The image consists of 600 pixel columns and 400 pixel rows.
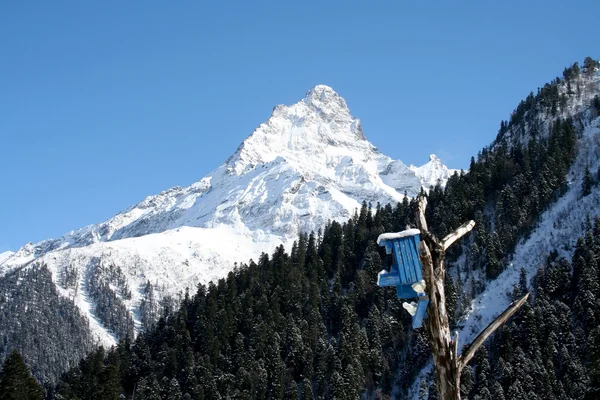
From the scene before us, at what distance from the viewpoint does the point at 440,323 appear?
24.8 ft

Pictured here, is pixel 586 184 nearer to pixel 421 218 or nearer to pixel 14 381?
pixel 14 381

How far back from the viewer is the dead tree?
24.4 ft

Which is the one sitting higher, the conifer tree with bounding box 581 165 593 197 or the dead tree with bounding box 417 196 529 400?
the conifer tree with bounding box 581 165 593 197

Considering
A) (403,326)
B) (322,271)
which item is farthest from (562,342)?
(322,271)

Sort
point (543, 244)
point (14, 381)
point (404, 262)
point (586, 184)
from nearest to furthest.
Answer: point (404, 262), point (14, 381), point (543, 244), point (586, 184)

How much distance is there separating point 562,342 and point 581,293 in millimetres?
9665

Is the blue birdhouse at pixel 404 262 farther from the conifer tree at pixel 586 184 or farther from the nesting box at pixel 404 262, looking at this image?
the conifer tree at pixel 586 184

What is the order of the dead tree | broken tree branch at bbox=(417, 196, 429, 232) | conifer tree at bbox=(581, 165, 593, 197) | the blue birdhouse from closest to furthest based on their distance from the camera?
the dead tree, broken tree branch at bbox=(417, 196, 429, 232), the blue birdhouse, conifer tree at bbox=(581, 165, 593, 197)

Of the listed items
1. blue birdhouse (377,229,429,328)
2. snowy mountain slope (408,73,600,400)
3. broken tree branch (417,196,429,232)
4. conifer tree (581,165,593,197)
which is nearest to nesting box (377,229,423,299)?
blue birdhouse (377,229,429,328)

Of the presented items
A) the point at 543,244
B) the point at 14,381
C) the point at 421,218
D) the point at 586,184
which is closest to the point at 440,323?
the point at 421,218

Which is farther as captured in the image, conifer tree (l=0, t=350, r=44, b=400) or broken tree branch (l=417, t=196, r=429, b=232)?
conifer tree (l=0, t=350, r=44, b=400)

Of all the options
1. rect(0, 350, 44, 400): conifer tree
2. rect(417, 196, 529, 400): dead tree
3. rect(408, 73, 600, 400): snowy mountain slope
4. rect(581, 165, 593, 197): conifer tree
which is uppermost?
rect(581, 165, 593, 197): conifer tree

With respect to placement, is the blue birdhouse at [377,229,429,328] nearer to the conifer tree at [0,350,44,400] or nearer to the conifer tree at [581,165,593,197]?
the conifer tree at [0,350,44,400]

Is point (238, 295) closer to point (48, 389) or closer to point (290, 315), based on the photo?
point (290, 315)
